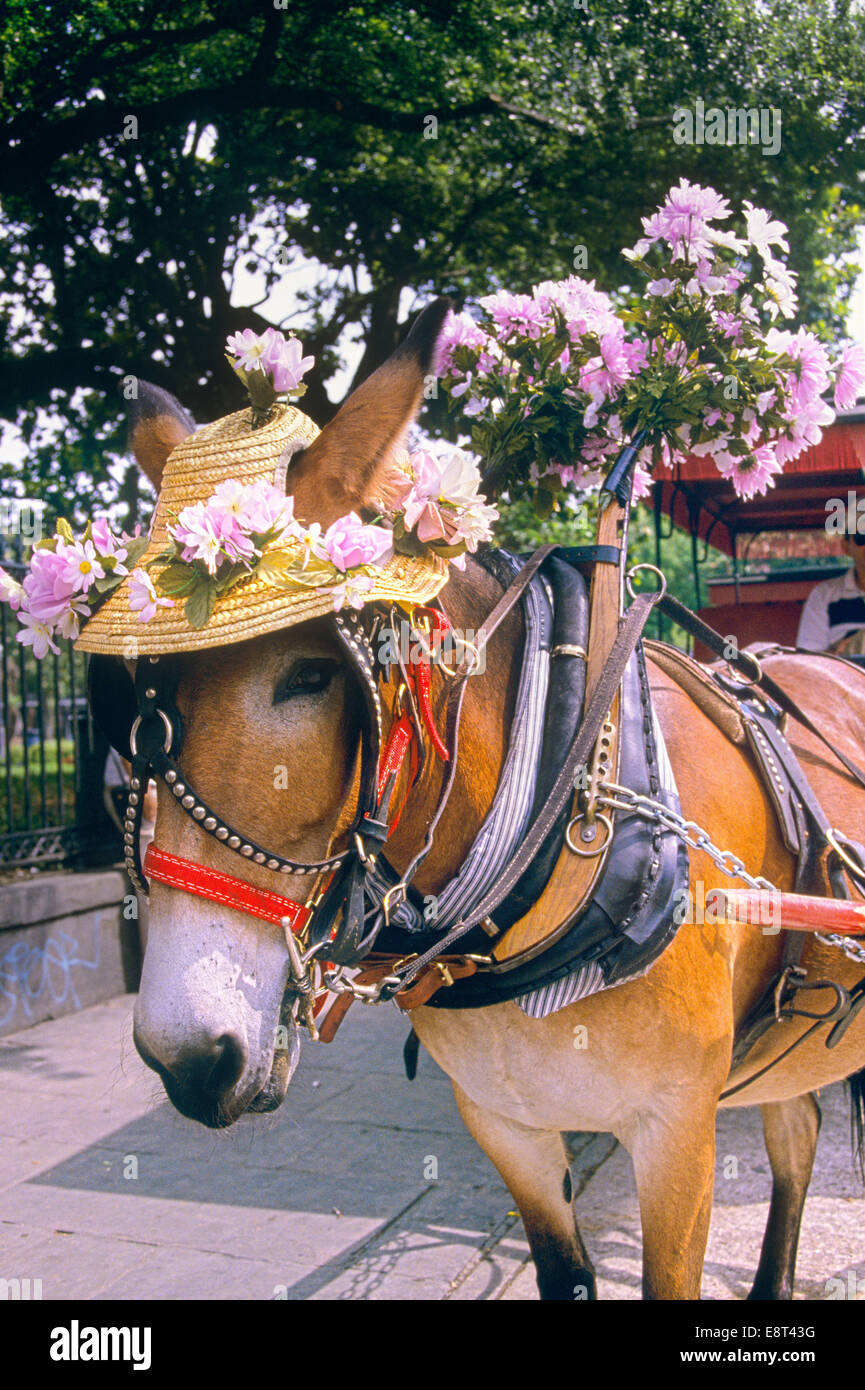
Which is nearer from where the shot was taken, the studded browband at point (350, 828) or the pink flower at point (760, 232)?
the studded browband at point (350, 828)

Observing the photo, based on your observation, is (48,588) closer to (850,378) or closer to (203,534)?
(203,534)

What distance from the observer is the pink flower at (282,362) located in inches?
72.9

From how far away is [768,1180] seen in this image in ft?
12.8

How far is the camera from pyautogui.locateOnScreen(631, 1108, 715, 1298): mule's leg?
1896 mm

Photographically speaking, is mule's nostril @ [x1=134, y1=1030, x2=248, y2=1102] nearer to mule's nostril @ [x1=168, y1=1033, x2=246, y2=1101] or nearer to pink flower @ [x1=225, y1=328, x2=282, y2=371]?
mule's nostril @ [x1=168, y1=1033, x2=246, y2=1101]

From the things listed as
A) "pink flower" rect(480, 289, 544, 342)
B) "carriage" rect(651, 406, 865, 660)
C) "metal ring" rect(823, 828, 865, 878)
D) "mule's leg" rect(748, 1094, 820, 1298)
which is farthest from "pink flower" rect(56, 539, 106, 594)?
"carriage" rect(651, 406, 865, 660)

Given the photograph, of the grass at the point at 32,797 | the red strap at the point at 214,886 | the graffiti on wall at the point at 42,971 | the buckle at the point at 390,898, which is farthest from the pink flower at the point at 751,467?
the graffiti on wall at the point at 42,971

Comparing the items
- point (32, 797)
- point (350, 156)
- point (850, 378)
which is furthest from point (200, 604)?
point (350, 156)

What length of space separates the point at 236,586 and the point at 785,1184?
99.3 inches

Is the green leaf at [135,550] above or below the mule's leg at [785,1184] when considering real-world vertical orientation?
above

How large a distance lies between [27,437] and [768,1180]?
820cm

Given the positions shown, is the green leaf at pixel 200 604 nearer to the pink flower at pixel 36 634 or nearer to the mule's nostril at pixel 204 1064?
the pink flower at pixel 36 634

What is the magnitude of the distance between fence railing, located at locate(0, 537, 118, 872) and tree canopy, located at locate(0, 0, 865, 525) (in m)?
2.46

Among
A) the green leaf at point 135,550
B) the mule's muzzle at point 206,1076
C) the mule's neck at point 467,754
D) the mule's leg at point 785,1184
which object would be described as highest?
the green leaf at point 135,550
